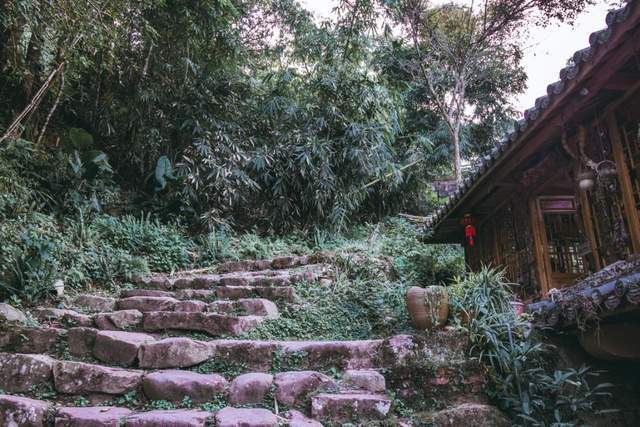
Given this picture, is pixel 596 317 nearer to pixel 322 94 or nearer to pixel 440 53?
pixel 322 94

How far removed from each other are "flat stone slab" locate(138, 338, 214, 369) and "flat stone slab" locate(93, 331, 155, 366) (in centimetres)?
7

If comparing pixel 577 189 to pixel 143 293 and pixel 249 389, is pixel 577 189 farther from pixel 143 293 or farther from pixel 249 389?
pixel 143 293

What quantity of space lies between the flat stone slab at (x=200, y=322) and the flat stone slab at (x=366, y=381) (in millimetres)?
1172

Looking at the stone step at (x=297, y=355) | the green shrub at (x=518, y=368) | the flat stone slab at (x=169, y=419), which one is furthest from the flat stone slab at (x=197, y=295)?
the green shrub at (x=518, y=368)

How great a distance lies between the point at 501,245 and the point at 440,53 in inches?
287

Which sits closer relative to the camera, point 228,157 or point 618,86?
point 618,86

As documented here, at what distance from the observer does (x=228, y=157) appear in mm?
8445

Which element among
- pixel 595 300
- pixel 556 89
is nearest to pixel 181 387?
pixel 595 300

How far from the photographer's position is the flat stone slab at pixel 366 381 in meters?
2.99

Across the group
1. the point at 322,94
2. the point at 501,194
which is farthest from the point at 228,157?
the point at 501,194

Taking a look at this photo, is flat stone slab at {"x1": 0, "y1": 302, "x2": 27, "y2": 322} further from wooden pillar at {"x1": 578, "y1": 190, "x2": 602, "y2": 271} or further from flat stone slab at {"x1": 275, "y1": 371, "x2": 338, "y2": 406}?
wooden pillar at {"x1": 578, "y1": 190, "x2": 602, "y2": 271}

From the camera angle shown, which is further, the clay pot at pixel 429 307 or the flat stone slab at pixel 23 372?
the clay pot at pixel 429 307

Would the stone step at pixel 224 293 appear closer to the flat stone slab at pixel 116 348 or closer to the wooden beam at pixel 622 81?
the flat stone slab at pixel 116 348

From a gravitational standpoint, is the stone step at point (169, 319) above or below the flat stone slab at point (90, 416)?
above
